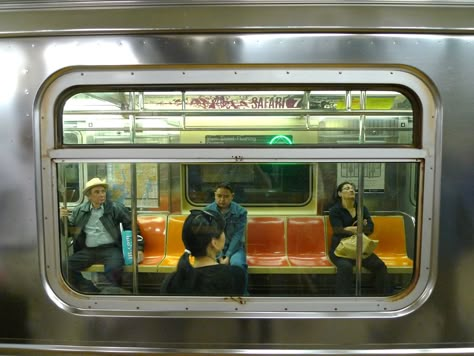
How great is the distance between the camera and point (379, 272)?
1862 mm

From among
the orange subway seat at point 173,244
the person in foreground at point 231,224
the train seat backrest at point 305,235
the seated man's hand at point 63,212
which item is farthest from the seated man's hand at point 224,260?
the train seat backrest at point 305,235

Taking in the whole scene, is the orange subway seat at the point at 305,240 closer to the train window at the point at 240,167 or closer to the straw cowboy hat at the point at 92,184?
the train window at the point at 240,167

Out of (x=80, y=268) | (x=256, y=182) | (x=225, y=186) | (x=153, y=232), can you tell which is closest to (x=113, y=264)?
(x=80, y=268)

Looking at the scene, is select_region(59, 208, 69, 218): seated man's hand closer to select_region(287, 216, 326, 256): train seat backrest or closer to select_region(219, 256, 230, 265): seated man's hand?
select_region(219, 256, 230, 265): seated man's hand

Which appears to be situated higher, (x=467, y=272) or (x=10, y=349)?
(x=467, y=272)

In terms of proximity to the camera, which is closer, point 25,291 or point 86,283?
point 25,291

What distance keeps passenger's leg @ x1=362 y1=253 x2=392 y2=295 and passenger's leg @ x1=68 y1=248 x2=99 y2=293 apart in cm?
141

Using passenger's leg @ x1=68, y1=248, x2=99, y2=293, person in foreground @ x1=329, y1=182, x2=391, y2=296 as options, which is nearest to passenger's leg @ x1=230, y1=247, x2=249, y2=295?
person in foreground @ x1=329, y1=182, x2=391, y2=296

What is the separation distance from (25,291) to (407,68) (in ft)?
6.58

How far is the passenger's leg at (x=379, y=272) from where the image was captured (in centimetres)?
182

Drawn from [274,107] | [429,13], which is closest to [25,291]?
[274,107]

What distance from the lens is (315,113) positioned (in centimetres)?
180

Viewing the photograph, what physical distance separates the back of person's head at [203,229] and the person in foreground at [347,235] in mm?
673

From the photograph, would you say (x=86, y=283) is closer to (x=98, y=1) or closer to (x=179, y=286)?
(x=179, y=286)
